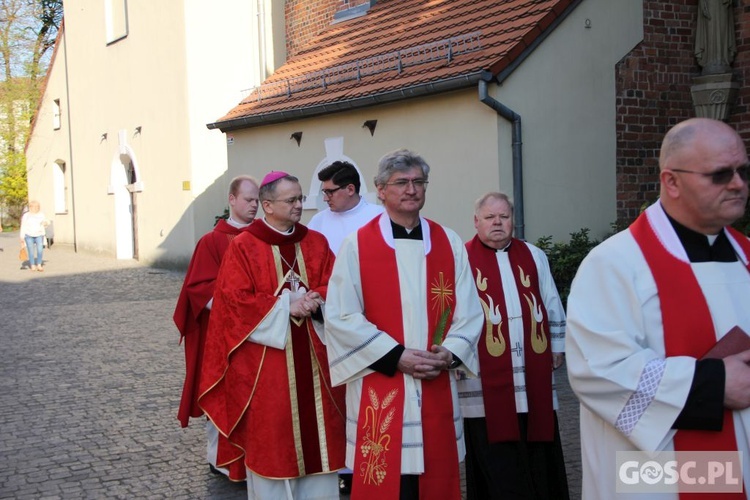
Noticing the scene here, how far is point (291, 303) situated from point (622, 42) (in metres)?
7.60

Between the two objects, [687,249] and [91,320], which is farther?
[91,320]

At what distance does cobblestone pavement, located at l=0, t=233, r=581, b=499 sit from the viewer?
5.87m

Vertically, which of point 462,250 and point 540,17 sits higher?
point 540,17

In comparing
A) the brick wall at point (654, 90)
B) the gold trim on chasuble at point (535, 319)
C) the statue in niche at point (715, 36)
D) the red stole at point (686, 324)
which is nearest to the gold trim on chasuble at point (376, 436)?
the gold trim on chasuble at point (535, 319)

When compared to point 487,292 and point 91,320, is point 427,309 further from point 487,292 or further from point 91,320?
point 91,320

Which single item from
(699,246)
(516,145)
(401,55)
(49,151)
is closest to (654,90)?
(516,145)

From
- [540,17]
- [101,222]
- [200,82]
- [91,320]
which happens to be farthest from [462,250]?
[101,222]

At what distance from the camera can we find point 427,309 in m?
4.22

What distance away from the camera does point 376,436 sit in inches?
164

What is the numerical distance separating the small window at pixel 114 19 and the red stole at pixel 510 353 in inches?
768

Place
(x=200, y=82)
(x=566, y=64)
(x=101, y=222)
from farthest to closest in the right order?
1. (x=101, y=222)
2. (x=200, y=82)
3. (x=566, y=64)

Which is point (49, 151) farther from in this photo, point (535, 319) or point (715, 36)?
point (535, 319)

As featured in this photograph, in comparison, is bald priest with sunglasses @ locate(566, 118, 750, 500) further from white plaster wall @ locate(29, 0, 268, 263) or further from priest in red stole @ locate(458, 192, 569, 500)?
white plaster wall @ locate(29, 0, 268, 263)

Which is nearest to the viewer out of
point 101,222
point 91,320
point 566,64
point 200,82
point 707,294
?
point 707,294
